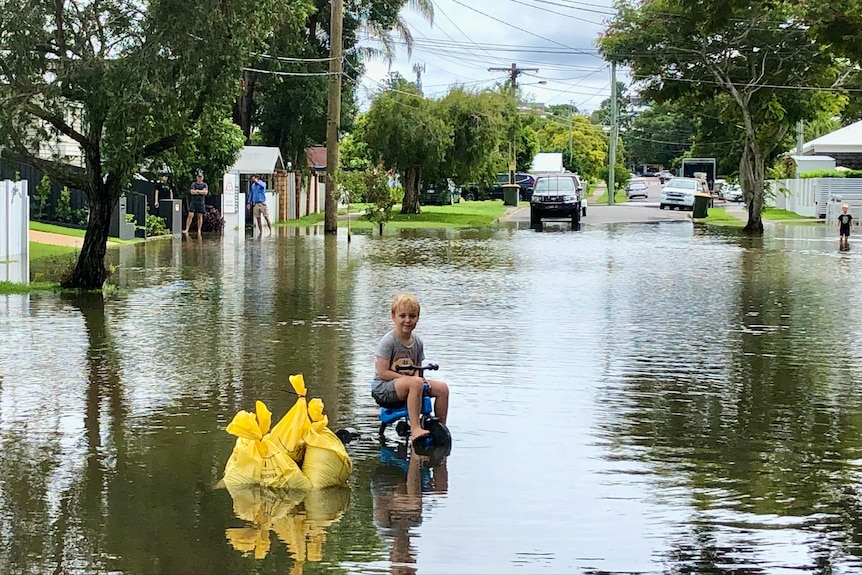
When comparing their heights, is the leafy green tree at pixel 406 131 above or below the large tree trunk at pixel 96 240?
above

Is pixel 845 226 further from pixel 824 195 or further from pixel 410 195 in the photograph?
pixel 824 195

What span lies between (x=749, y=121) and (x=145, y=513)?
1451 inches

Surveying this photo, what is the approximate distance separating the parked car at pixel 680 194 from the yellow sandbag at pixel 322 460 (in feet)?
184

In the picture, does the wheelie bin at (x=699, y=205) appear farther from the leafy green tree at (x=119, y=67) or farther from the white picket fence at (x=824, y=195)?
the leafy green tree at (x=119, y=67)

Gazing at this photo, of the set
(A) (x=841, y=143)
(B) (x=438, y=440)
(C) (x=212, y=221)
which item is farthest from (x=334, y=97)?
(B) (x=438, y=440)

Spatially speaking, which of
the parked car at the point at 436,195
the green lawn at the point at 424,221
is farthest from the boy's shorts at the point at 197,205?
the parked car at the point at 436,195

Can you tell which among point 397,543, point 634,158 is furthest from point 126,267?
point 634,158

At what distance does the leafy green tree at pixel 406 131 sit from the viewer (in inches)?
1837

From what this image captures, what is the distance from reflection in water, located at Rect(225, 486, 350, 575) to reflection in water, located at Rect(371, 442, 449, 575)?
Answer: 0.24 metres

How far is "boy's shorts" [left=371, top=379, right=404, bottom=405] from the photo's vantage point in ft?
27.6

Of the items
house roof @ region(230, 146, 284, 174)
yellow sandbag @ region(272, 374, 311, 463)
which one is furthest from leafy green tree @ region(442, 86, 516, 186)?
yellow sandbag @ region(272, 374, 311, 463)

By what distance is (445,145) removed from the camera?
156ft

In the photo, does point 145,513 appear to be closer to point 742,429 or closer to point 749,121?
point 742,429

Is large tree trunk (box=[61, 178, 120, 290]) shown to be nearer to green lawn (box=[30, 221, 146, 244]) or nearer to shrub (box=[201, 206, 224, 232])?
green lawn (box=[30, 221, 146, 244])
